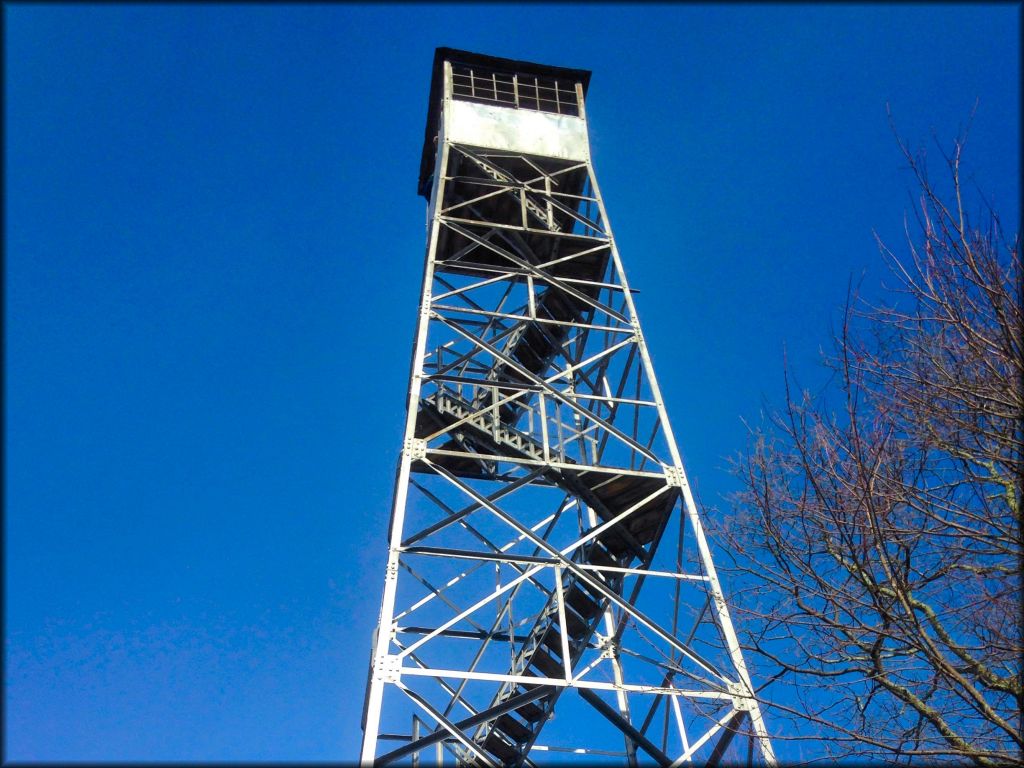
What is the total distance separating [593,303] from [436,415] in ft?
12.4

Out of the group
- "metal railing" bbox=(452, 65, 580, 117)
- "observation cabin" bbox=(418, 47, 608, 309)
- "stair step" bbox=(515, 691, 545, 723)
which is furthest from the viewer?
"metal railing" bbox=(452, 65, 580, 117)

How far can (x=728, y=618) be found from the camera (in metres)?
Result: 10.5

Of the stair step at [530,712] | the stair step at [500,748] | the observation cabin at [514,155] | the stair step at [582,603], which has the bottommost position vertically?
the stair step at [500,748]

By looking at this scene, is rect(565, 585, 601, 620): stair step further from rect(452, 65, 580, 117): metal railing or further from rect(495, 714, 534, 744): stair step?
rect(452, 65, 580, 117): metal railing

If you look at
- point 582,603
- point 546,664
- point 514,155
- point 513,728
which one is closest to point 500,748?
point 513,728

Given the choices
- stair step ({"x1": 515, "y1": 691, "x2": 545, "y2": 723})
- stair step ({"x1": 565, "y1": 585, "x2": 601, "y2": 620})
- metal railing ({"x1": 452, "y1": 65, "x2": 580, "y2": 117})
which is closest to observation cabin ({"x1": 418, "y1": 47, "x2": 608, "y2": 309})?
metal railing ({"x1": 452, "y1": 65, "x2": 580, "y2": 117})

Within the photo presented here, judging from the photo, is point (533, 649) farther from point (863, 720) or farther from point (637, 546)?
point (863, 720)

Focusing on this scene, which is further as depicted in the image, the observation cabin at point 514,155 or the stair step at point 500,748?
the observation cabin at point 514,155

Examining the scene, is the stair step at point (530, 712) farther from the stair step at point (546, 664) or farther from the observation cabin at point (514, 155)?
the observation cabin at point (514, 155)

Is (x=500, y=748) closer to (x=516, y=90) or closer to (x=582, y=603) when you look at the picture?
(x=582, y=603)

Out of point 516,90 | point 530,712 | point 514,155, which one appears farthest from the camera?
point 516,90

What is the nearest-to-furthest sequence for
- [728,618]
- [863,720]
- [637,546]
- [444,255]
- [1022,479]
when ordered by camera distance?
Answer: [1022,479] < [863,720] < [728,618] < [637,546] < [444,255]

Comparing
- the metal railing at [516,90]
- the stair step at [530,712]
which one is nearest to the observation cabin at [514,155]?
the metal railing at [516,90]

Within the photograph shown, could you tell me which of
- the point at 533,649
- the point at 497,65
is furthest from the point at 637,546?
the point at 497,65
